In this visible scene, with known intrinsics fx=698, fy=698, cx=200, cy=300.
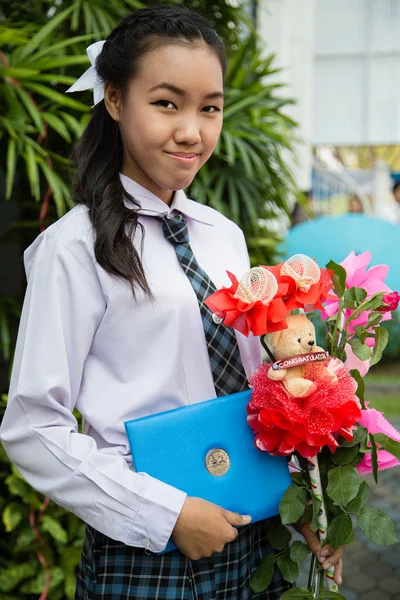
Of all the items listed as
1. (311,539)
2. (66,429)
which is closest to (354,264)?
(311,539)

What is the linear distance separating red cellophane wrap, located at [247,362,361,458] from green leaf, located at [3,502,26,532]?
1.51 m

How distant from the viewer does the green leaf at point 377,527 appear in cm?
120

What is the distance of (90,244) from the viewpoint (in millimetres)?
1220

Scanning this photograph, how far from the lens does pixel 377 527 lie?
121 cm

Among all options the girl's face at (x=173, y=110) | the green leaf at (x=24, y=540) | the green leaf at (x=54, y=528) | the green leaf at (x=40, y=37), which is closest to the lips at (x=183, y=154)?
the girl's face at (x=173, y=110)

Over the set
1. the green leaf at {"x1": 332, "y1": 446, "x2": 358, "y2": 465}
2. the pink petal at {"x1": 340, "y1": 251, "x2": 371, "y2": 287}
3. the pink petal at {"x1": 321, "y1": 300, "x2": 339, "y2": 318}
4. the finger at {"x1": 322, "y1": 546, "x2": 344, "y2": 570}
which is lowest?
the finger at {"x1": 322, "y1": 546, "x2": 344, "y2": 570}

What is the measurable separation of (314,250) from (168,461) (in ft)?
12.1

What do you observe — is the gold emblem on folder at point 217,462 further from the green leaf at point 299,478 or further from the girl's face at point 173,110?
the girl's face at point 173,110

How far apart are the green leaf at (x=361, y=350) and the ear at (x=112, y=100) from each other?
0.60 m

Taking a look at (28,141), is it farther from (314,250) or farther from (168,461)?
(314,250)

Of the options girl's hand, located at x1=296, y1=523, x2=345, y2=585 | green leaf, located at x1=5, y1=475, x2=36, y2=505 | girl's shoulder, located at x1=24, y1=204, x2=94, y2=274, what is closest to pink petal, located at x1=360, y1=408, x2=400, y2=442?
girl's hand, located at x1=296, y1=523, x2=345, y2=585

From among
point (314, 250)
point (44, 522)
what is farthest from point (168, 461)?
point (314, 250)

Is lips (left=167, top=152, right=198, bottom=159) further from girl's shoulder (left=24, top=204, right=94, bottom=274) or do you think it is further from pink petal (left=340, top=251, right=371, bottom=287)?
pink petal (left=340, top=251, right=371, bottom=287)

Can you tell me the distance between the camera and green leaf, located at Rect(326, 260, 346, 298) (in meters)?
1.29
